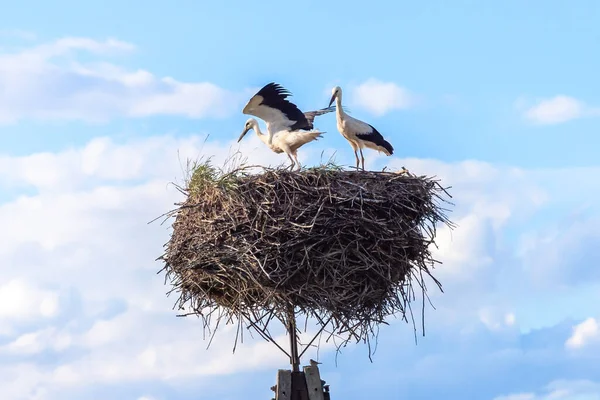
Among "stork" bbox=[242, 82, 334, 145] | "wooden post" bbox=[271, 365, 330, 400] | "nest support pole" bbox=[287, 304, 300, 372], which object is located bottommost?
"wooden post" bbox=[271, 365, 330, 400]

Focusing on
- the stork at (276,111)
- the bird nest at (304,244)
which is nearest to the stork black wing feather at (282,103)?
the stork at (276,111)

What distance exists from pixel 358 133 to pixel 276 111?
2.99 feet

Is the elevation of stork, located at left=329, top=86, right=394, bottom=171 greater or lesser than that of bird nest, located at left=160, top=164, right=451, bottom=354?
greater

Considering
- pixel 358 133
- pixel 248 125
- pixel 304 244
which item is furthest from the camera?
pixel 248 125

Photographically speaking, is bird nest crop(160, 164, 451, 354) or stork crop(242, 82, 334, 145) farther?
stork crop(242, 82, 334, 145)

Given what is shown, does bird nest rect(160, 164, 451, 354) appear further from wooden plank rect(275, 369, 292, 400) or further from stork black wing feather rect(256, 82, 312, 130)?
stork black wing feather rect(256, 82, 312, 130)

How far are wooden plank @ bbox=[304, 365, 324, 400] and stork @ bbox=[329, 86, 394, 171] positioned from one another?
125 inches

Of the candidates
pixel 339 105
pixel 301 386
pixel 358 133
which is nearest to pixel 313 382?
pixel 301 386

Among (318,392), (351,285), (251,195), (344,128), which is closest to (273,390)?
(318,392)

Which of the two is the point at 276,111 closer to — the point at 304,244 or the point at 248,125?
the point at 248,125

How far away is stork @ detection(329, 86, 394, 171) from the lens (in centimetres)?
1070

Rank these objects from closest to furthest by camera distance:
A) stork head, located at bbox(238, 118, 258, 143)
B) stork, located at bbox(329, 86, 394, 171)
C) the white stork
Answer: the white stork, stork, located at bbox(329, 86, 394, 171), stork head, located at bbox(238, 118, 258, 143)

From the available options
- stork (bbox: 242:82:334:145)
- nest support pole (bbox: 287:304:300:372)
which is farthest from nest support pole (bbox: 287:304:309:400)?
stork (bbox: 242:82:334:145)

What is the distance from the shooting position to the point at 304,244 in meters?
8.05
